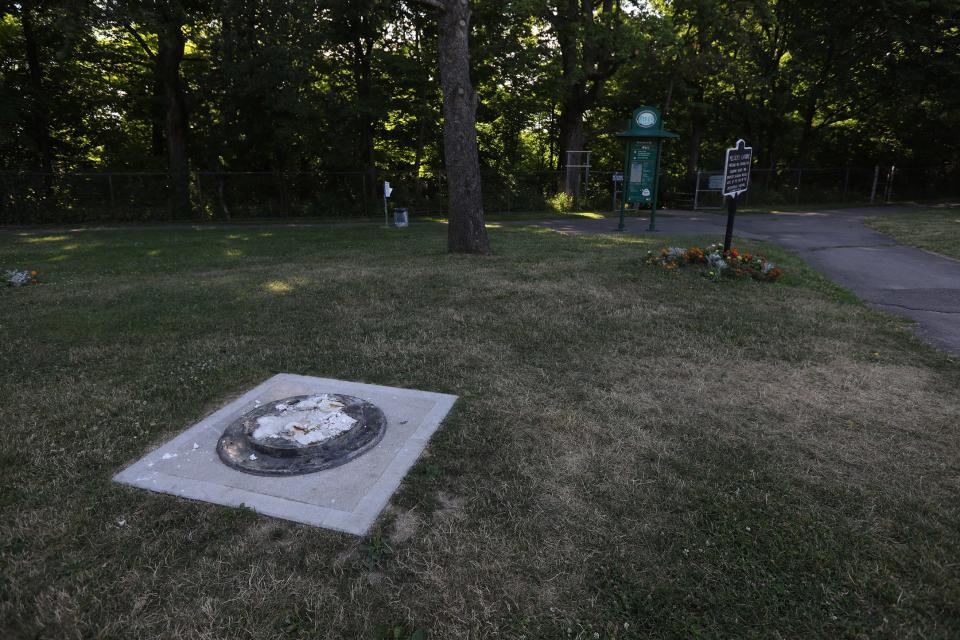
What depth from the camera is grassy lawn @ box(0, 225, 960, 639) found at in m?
2.03

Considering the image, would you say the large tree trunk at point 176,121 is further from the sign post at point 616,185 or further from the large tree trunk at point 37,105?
the sign post at point 616,185

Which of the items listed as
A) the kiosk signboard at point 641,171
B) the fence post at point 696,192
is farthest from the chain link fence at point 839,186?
the kiosk signboard at point 641,171

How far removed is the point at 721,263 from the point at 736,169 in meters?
1.30

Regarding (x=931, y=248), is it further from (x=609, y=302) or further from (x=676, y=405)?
(x=676, y=405)

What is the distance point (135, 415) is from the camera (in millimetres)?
3543

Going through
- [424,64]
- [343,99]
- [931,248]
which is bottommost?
[931,248]

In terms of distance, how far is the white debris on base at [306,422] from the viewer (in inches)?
122

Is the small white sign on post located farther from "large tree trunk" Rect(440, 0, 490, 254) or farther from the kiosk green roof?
the kiosk green roof

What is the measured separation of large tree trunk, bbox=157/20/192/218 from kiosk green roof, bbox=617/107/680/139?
15.2 m

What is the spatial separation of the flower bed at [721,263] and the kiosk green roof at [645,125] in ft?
23.1

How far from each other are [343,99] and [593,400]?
1987 cm

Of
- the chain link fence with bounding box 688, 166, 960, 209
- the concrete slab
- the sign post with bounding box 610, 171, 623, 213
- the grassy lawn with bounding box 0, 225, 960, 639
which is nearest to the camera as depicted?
the grassy lawn with bounding box 0, 225, 960, 639

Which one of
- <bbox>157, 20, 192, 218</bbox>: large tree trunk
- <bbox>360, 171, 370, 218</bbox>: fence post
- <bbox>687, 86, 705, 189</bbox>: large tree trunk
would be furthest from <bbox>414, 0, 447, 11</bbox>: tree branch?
<bbox>687, 86, 705, 189</bbox>: large tree trunk

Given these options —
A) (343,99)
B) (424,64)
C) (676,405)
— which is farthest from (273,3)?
(676,405)
